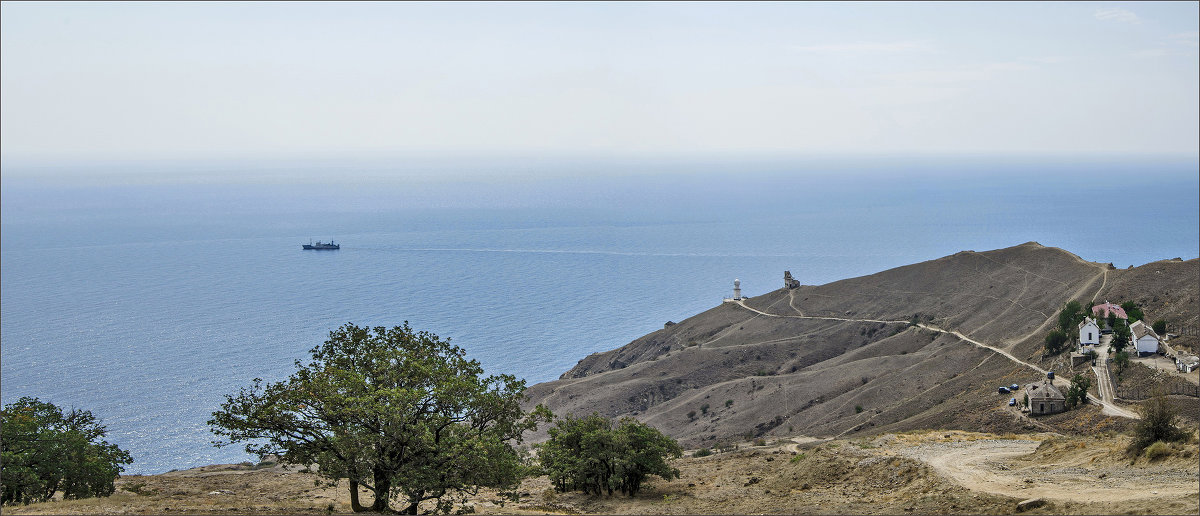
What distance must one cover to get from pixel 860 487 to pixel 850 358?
4703 centimetres

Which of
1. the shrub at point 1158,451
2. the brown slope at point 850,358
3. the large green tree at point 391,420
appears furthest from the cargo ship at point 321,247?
the shrub at point 1158,451

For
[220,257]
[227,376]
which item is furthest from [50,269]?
[227,376]

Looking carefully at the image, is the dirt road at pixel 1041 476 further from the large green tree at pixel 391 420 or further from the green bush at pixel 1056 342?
the green bush at pixel 1056 342

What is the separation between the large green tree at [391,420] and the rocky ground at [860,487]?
268cm

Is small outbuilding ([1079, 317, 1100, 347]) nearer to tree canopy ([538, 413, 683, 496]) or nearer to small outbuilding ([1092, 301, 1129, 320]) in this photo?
small outbuilding ([1092, 301, 1129, 320])

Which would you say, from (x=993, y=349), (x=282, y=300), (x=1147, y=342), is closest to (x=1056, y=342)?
(x=1147, y=342)

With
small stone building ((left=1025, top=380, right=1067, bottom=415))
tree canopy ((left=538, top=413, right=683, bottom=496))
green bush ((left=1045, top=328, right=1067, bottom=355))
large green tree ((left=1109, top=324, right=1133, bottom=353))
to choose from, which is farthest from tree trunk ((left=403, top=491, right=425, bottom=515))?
green bush ((left=1045, top=328, right=1067, bottom=355))

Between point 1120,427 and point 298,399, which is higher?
point 298,399

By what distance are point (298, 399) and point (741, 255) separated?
166013 mm

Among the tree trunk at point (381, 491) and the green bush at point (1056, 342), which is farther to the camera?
the green bush at point (1056, 342)

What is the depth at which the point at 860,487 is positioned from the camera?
31812 mm

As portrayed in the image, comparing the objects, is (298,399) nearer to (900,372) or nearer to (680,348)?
(900,372)

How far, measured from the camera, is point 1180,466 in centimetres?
2720

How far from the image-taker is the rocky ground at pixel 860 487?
25359 millimetres
